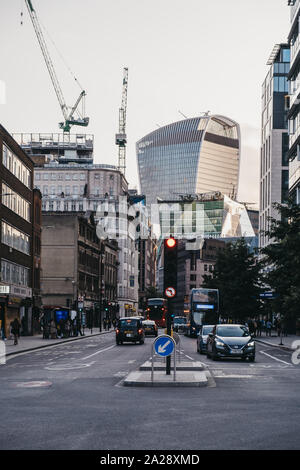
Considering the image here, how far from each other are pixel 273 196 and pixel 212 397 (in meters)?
98.1

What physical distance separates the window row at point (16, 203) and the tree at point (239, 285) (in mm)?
26892

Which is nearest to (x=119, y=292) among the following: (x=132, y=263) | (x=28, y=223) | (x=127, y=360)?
(x=132, y=263)

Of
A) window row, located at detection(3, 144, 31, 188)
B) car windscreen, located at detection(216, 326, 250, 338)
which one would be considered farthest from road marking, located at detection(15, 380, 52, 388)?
window row, located at detection(3, 144, 31, 188)

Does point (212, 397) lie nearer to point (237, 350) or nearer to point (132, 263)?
point (237, 350)

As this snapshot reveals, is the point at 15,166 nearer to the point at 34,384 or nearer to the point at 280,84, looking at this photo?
the point at 34,384

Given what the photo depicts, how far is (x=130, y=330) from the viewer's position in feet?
169

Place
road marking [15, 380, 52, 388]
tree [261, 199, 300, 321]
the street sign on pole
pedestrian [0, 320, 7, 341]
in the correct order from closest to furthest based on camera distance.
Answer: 1. road marking [15, 380, 52, 388]
2. the street sign on pole
3. tree [261, 199, 300, 321]
4. pedestrian [0, 320, 7, 341]

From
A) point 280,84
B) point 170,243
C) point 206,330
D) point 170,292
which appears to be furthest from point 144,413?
point 280,84

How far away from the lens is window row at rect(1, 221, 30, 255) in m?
59.3

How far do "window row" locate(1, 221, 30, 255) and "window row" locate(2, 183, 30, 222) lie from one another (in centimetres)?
169

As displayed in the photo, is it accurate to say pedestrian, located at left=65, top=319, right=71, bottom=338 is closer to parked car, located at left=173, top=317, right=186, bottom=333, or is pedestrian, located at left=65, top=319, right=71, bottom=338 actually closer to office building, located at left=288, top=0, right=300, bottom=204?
parked car, located at left=173, top=317, right=186, bottom=333

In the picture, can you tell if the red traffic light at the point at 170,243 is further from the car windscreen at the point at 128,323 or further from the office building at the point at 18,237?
the office building at the point at 18,237

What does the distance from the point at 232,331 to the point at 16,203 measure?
34647 mm

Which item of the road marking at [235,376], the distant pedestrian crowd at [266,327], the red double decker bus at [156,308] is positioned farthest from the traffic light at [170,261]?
the red double decker bus at [156,308]
